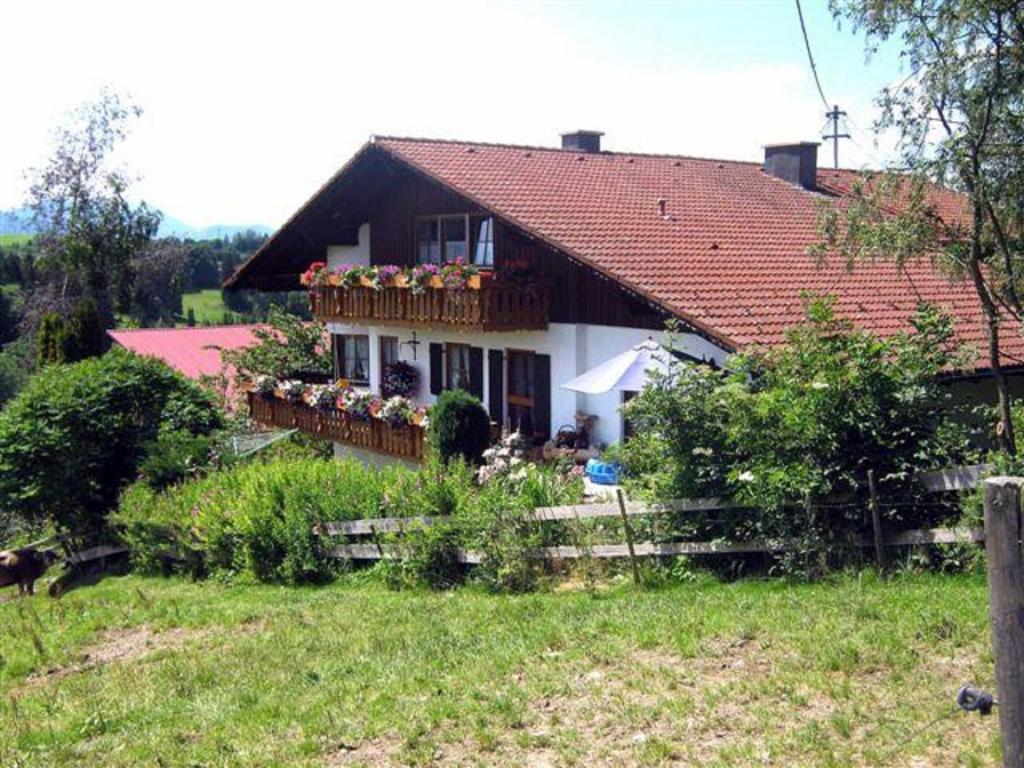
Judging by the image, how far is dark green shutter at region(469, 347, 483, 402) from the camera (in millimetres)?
21953

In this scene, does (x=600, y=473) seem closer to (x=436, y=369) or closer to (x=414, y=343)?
(x=436, y=369)

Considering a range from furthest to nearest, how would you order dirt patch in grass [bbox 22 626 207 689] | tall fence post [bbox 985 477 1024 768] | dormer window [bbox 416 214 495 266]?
dormer window [bbox 416 214 495 266] < dirt patch in grass [bbox 22 626 207 689] < tall fence post [bbox 985 477 1024 768]

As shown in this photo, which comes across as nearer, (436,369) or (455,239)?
(455,239)

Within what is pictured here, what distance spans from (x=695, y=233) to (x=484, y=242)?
13.7 ft

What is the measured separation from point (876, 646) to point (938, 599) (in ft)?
4.42

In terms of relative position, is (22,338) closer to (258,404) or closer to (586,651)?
(258,404)

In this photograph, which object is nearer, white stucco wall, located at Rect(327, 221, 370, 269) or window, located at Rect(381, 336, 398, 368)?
window, located at Rect(381, 336, 398, 368)

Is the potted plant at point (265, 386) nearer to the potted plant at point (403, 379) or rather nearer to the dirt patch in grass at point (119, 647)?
the potted plant at point (403, 379)

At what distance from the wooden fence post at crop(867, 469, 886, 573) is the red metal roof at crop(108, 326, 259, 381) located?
35.0 metres

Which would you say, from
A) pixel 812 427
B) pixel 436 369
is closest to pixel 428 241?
pixel 436 369

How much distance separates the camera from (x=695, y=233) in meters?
20.2

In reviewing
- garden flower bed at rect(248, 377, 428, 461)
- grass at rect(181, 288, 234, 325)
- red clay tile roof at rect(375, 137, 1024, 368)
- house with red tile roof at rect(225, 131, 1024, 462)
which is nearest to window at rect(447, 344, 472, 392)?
house with red tile roof at rect(225, 131, 1024, 462)

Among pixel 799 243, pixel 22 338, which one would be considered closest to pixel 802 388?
pixel 799 243

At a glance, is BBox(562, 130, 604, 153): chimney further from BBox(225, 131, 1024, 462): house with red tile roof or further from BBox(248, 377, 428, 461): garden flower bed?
BBox(248, 377, 428, 461): garden flower bed
